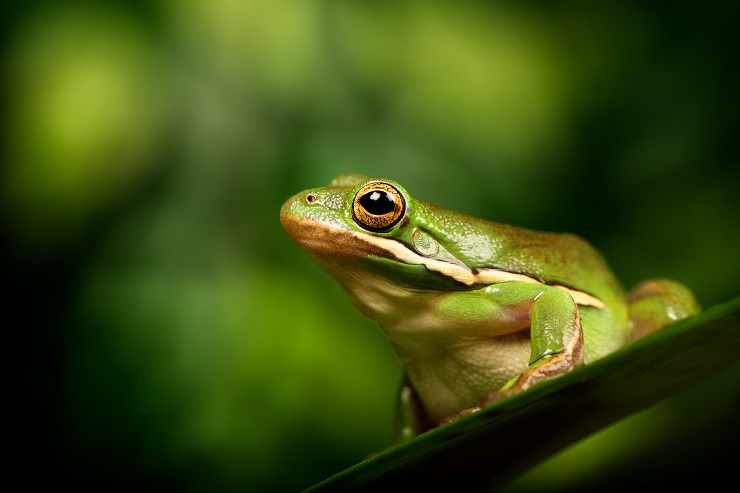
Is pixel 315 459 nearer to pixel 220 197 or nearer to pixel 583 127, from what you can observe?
pixel 220 197

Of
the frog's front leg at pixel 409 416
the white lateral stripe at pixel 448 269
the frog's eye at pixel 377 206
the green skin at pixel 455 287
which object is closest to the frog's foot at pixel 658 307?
the green skin at pixel 455 287

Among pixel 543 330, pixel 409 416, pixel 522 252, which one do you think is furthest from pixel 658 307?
pixel 409 416

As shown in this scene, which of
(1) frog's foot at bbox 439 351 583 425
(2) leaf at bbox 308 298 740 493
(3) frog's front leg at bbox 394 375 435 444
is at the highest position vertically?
(3) frog's front leg at bbox 394 375 435 444

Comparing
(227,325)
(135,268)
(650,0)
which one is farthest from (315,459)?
(650,0)

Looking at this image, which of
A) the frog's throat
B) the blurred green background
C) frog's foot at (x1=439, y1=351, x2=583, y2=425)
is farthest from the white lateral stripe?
the blurred green background

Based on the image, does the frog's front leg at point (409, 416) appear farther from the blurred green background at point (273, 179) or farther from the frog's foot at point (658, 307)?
the frog's foot at point (658, 307)

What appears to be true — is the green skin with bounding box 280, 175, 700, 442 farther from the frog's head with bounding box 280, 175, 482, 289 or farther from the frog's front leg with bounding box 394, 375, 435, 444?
the frog's front leg with bounding box 394, 375, 435, 444

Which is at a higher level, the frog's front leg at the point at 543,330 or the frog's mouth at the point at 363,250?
the frog's mouth at the point at 363,250
